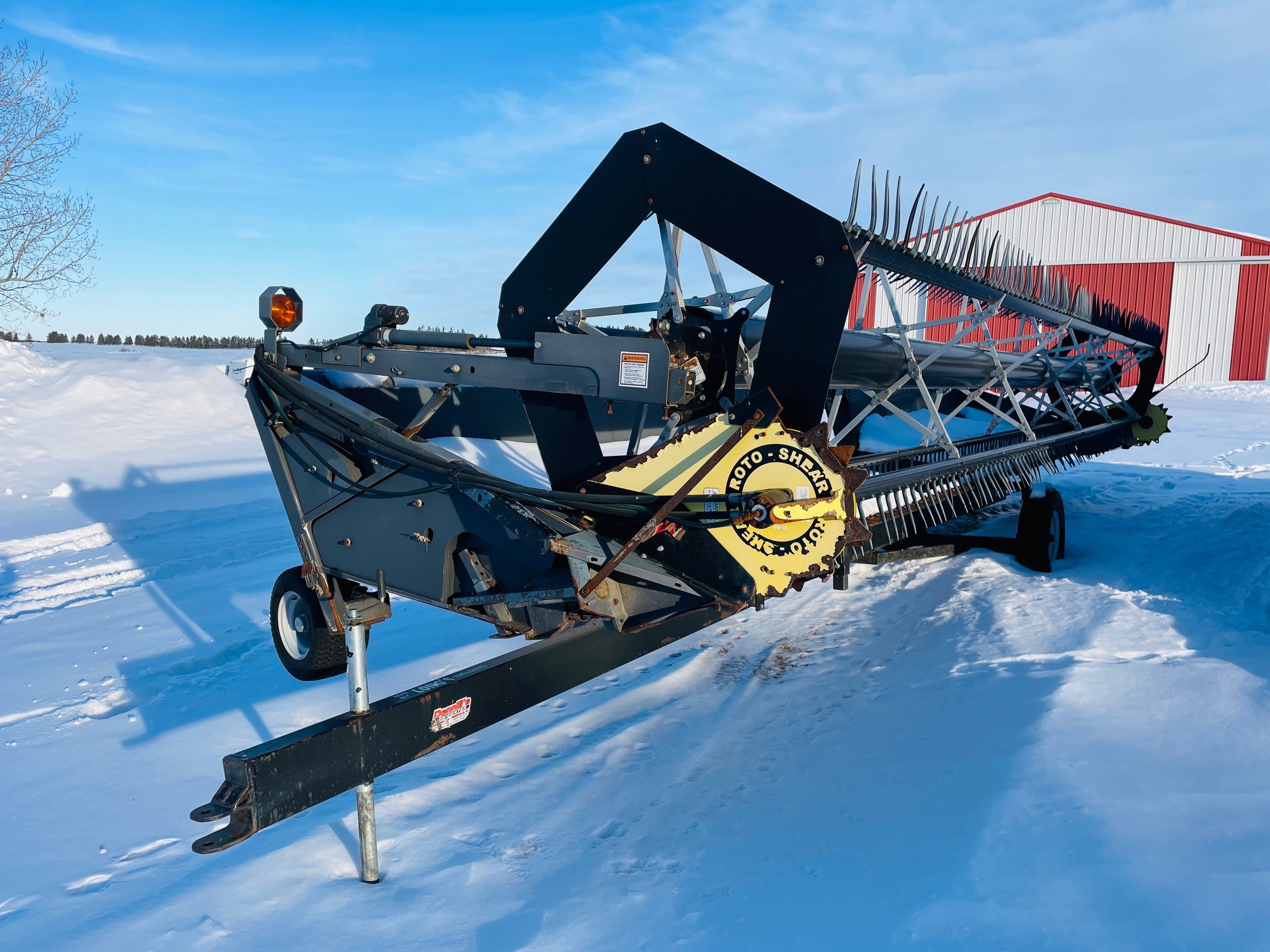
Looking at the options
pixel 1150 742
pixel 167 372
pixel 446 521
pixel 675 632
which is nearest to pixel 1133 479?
pixel 1150 742

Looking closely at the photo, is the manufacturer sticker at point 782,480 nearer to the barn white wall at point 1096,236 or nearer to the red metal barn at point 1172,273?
the red metal barn at point 1172,273

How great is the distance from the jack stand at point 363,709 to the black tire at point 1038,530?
5.24 m

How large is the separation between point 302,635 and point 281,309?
5.73ft

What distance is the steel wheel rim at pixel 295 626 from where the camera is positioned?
13.5ft

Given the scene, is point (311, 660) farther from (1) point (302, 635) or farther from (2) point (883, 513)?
(2) point (883, 513)

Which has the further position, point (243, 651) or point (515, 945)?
point (243, 651)

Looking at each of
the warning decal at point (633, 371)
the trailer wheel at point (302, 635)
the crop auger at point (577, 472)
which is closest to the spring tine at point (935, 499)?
the crop auger at point (577, 472)

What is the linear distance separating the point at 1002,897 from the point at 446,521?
7.06 ft

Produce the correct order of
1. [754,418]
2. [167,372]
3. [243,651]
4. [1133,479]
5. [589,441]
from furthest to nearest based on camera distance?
[167,372] → [1133,479] → [243,651] → [589,441] → [754,418]

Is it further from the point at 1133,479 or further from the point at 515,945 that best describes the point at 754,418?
the point at 1133,479

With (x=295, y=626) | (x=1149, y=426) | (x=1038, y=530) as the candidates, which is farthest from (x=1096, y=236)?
(x=295, y=626)

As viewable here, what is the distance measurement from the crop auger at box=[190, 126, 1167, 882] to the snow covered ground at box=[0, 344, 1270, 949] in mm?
456

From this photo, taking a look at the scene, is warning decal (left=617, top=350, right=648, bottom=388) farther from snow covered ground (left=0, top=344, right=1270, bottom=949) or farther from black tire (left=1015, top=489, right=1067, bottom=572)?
black tire (left=1015, top=489, right=1067, bottom=572)

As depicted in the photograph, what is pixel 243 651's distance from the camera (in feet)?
15.9
